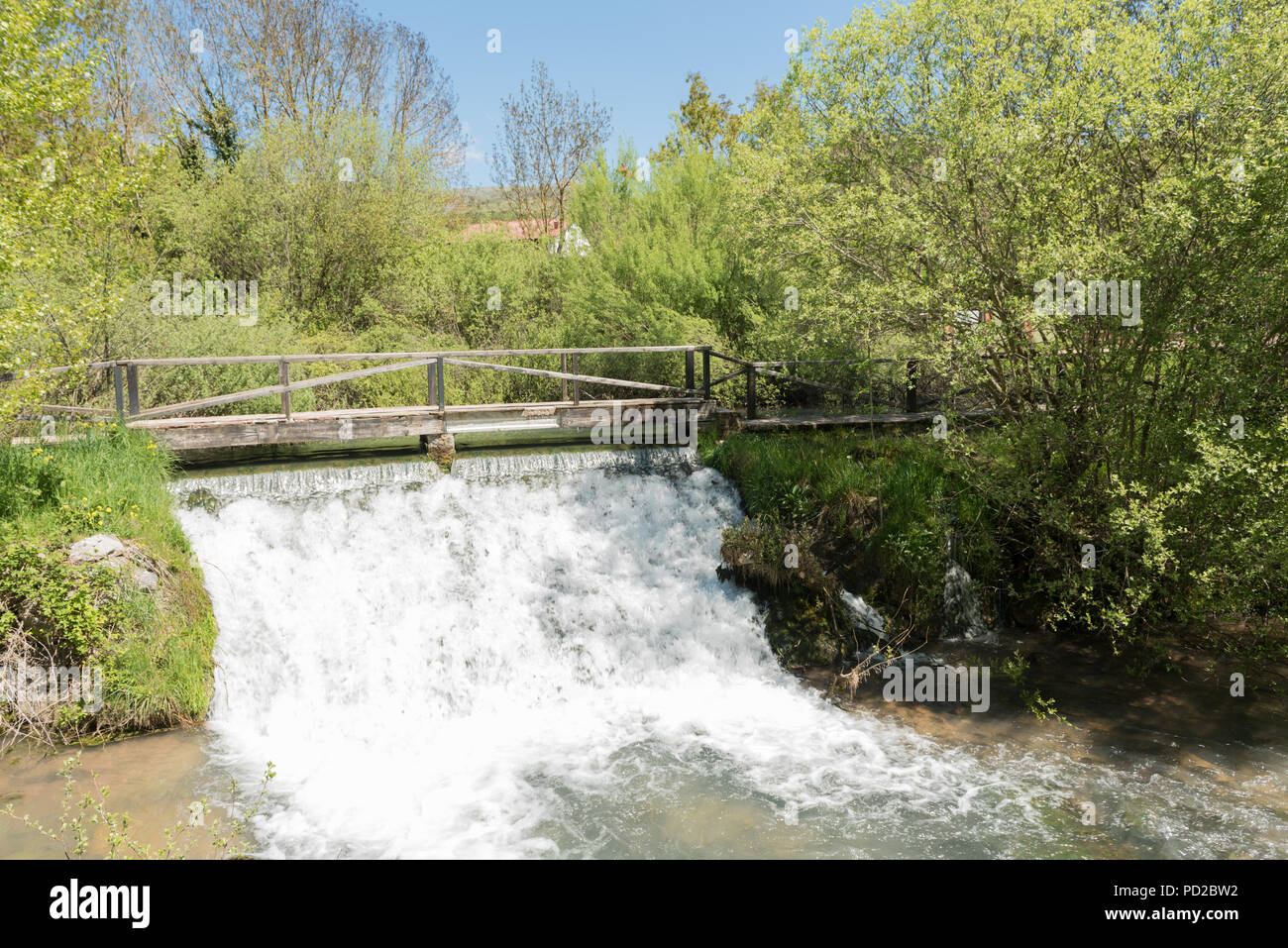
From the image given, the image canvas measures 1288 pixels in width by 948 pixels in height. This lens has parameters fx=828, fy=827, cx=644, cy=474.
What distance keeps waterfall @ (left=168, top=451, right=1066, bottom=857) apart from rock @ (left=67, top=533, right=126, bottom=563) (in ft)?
3.40

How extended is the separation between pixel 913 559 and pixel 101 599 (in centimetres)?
840

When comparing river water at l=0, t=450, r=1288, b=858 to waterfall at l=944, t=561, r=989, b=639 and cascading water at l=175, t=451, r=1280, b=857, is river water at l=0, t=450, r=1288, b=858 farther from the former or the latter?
waterfall at l=944, t=561, r=989, b=639

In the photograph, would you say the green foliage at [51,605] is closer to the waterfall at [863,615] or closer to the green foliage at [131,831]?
the green foliage at [131,831]

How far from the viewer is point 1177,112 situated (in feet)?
24.4

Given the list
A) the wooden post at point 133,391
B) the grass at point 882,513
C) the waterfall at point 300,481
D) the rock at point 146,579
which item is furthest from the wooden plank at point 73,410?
the grass at point 882,513

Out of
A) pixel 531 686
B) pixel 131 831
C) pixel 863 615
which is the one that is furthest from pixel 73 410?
pixel 863 615

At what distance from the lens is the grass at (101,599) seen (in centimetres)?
722

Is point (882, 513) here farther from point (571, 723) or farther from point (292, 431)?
point (292, 431)

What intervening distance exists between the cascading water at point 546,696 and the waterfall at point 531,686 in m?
0.02

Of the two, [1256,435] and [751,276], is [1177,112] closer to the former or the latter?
[1256,435]

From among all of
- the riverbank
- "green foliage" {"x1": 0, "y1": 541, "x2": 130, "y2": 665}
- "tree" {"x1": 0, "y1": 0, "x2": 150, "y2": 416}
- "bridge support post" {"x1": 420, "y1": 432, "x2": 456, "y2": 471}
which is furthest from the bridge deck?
"green foliage" {"x1": 0, "y1": 541, "x2": 130, "y2": 665}
